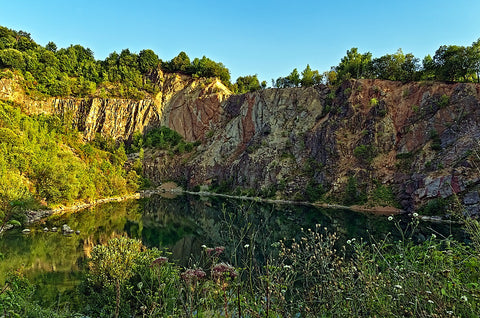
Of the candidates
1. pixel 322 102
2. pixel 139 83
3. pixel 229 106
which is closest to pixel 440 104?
pixel 322 102

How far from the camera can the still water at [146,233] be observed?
14440mm

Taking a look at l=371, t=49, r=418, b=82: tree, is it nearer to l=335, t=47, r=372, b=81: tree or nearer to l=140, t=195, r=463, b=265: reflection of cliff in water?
l=335, t=47, r=372, b=81: tree

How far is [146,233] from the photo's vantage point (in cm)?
2539

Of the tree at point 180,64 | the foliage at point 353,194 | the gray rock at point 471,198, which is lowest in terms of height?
the foliage at point 353,194

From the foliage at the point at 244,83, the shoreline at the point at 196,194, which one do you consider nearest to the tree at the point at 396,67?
the shoreline at the point at 196,194

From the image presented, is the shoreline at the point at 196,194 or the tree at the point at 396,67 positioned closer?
the shoreline at the point at 196,194

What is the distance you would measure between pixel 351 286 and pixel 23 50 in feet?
283

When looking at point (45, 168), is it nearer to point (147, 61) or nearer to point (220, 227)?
point (220, 227)

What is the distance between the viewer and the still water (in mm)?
14440

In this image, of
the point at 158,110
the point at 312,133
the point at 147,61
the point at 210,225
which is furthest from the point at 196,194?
the point at 147,61

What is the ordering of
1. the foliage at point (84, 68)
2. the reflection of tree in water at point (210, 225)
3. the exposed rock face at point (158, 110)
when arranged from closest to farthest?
the reflection of tree in water at point (210, 225)
the foliage at point (84, 68)
the exposed rock face at point (158, 110)

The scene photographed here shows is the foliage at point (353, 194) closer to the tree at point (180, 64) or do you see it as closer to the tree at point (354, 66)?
the tree at point (354, 66)

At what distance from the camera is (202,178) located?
63.4 m

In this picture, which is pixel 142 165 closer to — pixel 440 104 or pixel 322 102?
pixel 322 102
